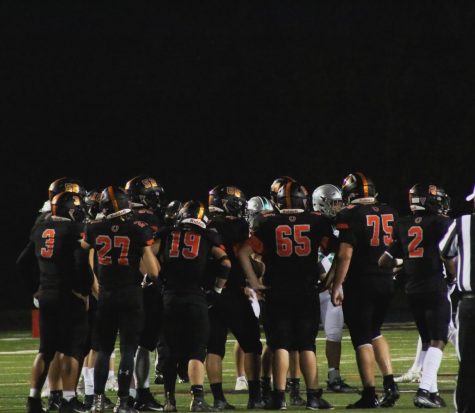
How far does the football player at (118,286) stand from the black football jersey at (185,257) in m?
0.46


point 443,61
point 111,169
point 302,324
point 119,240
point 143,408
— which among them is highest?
point 443,61

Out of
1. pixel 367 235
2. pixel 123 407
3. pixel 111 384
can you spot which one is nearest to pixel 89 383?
pixel 123 407

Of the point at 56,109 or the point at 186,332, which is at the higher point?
the point at 56,109

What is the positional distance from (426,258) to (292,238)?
125 cm

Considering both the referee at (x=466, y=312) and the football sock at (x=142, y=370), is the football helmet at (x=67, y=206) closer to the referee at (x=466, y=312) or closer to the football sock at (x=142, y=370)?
the football sock at (x=142, y=370)

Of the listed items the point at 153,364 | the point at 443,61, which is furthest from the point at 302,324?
the point at 443,61

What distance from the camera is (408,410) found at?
35.2ft

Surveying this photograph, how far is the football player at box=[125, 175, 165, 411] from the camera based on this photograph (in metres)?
11.4

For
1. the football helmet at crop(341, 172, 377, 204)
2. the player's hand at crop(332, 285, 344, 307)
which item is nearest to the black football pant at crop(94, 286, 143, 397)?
the player's hand at crop(332, 285, 344, 307)

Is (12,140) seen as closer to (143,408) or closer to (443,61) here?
(443,61)

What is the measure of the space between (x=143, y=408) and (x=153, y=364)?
16.4ft

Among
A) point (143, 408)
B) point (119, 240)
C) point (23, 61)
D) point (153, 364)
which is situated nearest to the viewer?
point (119, 240)

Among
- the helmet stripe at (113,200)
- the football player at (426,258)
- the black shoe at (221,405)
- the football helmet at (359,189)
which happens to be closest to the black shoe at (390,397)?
the football player at (426,258)

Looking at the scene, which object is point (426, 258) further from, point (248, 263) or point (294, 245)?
point (248, 263)
